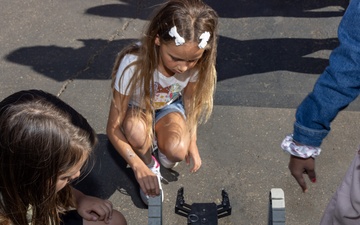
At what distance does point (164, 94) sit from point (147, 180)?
45 cm

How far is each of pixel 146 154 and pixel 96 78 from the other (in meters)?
1.01

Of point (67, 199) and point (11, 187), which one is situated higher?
point (11, 187)

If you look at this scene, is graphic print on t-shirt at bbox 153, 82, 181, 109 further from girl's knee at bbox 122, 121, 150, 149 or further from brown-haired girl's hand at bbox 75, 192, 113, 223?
brown-haired girl's hand at bbox 75, 192, 113, 223

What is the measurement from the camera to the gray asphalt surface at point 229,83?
3078mm

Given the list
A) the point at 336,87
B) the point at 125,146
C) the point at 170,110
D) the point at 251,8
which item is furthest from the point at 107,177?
the point at 251,8

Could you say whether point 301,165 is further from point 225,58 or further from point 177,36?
point 225,58

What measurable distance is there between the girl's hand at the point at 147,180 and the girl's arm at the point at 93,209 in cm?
30

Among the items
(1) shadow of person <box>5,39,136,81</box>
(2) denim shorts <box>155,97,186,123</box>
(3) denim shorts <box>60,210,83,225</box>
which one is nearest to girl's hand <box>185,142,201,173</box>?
(2) denim shorts <box>155,97,186,123</box>

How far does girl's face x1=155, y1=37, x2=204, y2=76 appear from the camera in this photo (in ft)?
8.29

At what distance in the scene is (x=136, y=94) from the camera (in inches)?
110

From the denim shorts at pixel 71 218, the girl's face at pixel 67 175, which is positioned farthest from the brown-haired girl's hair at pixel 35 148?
the denim shorts at pixel 71 218

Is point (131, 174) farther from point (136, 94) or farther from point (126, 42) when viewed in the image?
point (126, 42)

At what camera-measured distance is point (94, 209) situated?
95.2 inches

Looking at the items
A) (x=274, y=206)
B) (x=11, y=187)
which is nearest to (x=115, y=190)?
(x=11, y=187)
